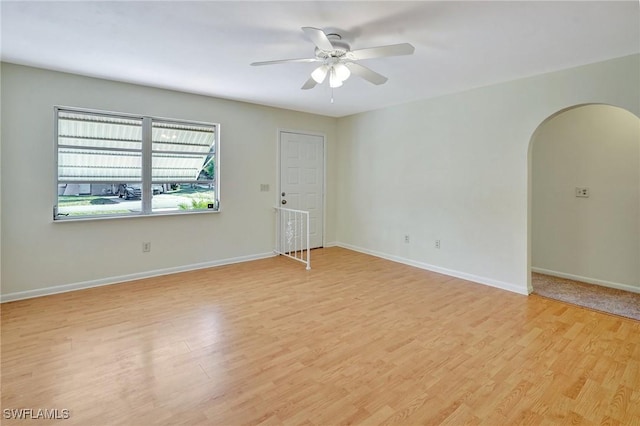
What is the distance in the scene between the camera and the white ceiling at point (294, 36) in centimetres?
221

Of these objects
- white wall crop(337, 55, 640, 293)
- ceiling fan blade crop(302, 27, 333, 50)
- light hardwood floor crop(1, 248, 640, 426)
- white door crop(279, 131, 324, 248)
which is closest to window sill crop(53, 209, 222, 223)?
light hardwood floor crop(1, 248, 640, 426)

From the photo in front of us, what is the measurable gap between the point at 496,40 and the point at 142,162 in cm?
411

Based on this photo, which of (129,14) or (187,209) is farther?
(187,209)

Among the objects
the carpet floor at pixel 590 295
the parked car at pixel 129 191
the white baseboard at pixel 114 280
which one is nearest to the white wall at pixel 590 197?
the carpet floor at pixel 590 295

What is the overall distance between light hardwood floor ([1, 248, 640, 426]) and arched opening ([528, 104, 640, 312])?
3.88ft

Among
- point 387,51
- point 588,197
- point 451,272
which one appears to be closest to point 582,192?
point 588,197

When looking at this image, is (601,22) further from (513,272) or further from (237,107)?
(237,107)

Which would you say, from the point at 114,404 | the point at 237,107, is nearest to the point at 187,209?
the point at 237,107

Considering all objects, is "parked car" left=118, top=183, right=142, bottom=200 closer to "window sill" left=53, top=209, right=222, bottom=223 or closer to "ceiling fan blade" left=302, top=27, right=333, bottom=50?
"window sill" left=53, top=209, right=222, bottom=223

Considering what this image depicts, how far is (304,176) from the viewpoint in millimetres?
5781

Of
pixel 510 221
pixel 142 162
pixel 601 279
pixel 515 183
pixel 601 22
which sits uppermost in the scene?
pixel 601 22

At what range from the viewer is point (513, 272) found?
380 centimetres

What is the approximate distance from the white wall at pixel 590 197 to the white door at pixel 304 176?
3332 millimetres

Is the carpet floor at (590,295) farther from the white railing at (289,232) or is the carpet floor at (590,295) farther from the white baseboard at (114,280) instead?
the white baseboard at (114,280)
